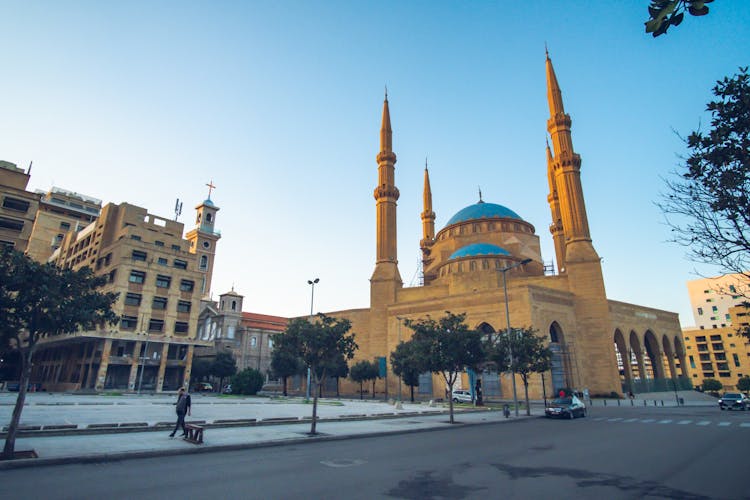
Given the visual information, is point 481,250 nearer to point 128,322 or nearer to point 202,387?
point 202,387

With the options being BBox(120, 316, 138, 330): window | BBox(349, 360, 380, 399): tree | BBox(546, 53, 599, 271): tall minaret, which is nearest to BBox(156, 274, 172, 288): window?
BBox(120, 316, 138, 330): window

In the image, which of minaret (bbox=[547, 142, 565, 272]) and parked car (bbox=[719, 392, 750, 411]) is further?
minaret (bbox=[547, 142, 565, 272])

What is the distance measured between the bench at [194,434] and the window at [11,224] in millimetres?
48985

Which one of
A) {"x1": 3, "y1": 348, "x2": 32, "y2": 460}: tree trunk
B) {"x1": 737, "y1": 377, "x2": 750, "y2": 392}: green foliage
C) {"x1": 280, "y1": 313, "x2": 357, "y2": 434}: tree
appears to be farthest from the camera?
{"x1": 737, "y1": 377, "x2": 750, "y2": 392}: green foliage

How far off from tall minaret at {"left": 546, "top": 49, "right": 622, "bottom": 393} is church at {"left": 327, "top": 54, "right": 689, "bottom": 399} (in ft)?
0.31

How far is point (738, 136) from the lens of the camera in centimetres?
665

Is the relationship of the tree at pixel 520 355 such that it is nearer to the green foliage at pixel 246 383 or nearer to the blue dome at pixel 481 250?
the green foliage at pixel 246 383

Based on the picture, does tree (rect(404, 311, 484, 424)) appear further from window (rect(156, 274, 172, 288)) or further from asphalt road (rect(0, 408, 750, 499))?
window (rect(156, 274, 172, 288))

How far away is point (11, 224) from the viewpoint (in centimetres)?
4600

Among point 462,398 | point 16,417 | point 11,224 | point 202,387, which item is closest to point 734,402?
point 462,398

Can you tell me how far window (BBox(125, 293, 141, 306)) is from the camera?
43588mm

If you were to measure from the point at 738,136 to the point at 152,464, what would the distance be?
12870 millimetres

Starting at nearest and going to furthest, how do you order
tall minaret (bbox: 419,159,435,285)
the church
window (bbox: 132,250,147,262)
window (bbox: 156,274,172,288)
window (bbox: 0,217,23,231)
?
1. the church
2. window (bbox: 0,217,23,231)
3. window (bbox: 132,250,147,262)
4. window (bbox: 156,274,172,288)
5. tall minaret (bbox: 419,159,435,285)

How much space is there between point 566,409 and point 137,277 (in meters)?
42.9
